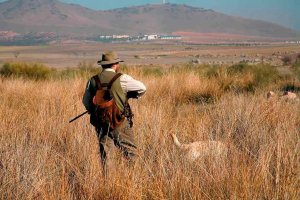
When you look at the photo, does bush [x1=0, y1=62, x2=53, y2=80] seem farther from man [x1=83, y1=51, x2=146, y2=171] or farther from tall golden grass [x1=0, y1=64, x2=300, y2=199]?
man [x1=83, y1=51, x2=146, y2=171]

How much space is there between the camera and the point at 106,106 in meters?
5.80

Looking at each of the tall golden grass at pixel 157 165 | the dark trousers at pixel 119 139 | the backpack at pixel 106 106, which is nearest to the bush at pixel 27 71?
the tall golden grass at pixel 157 165

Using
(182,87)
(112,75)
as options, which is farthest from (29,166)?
(182,87)

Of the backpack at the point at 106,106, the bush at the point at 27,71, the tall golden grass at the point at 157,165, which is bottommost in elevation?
the bush at the point at 27,71

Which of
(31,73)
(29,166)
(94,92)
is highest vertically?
(94,92)

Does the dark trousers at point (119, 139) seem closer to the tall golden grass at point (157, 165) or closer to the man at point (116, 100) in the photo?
the man at point (116, 100)

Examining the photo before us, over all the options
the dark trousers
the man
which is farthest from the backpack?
the dark trousers

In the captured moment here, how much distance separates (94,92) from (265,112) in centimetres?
378

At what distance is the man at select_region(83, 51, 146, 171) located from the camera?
586cm

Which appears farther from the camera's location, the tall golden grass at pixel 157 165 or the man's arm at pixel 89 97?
the man's arm at pixel 89 97

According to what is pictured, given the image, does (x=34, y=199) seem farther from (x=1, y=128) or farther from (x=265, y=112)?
(x=265, y=112)

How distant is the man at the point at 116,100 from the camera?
231 inches

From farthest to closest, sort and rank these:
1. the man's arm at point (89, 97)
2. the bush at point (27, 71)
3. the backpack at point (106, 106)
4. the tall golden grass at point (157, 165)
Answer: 1. the bush at point (27, 71)
2. the man's arm at point (89, 97)
3. the backpack at point (106, 106)
4. the tall golden grass at point (157, 165)

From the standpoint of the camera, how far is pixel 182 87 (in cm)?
1446
